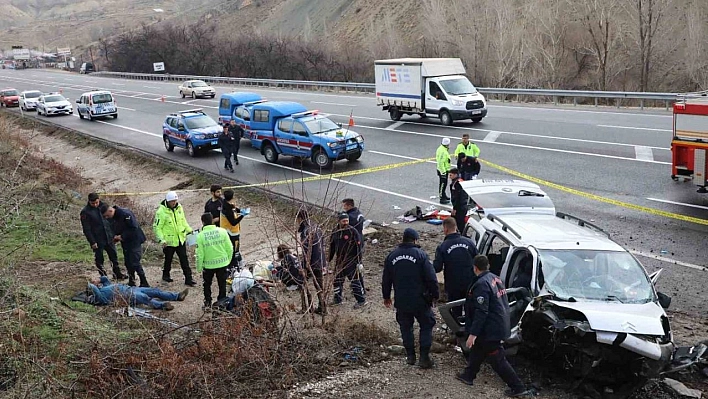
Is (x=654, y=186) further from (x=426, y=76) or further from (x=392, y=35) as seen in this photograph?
(x=392, y=35)

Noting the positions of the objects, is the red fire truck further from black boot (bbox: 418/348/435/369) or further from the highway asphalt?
black boot (bbox: 418/348/435/369)

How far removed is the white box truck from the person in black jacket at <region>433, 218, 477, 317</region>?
19.7 meters

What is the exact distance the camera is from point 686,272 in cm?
1191

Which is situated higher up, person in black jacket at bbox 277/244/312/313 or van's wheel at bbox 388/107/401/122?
van's wheel at bbox 388/107/401/122

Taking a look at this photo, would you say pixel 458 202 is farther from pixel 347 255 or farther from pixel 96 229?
pixel 96 229

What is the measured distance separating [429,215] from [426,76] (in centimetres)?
1371

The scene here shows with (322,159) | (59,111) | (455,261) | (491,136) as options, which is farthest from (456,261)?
(59,111)

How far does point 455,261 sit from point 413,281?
1029 millimetres

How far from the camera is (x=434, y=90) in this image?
28.8 meters

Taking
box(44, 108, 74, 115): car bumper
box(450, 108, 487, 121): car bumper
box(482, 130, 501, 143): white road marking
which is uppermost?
box(44, 108, 74, 115): car bumper

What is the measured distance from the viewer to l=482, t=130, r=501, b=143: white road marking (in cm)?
2497

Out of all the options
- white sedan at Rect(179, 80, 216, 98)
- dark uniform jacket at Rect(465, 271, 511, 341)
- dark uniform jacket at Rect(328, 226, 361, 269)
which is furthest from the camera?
white sedan at Rect(179, 80, 216, 98)

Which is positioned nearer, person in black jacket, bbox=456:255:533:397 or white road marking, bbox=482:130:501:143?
person in black jacket, bbox=456:255:533:397

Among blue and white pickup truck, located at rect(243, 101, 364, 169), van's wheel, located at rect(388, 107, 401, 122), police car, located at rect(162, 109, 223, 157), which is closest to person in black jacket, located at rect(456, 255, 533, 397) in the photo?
blue and white pickup truck, located at rect(243, 101, 364, 169)
